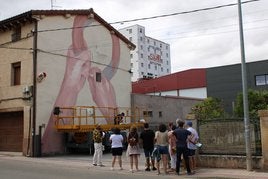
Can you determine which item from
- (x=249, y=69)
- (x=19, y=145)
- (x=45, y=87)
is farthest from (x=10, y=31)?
(x=249, y=69)

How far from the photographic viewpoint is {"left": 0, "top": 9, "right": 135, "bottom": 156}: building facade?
76.8ft

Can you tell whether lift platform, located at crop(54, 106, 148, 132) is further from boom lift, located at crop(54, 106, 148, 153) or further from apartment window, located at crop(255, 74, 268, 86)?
apartment window, located at crop(255, 74, 268, 86)

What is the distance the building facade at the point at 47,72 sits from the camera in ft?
76.8

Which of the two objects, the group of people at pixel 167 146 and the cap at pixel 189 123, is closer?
the group of people at pixel 167 146

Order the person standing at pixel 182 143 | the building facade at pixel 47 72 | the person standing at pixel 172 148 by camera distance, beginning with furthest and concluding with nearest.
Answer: the building facade at pixel 47 72 → the person standing at pixel 172 148 → the person standing at pixel 182 143

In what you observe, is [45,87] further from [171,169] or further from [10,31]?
[171,169]

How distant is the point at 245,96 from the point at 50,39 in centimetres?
1442

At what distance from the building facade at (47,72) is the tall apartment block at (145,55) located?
7023 cm

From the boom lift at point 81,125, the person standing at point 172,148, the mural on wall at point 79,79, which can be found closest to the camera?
the person standing at point 172,148

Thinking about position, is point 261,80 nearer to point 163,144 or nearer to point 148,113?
point 148,113

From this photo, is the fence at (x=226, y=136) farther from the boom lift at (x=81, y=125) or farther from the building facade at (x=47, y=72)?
the building facade at (x=47, y=72)

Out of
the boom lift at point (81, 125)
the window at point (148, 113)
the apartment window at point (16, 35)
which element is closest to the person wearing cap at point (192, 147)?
the boom lift at point (81, 125)

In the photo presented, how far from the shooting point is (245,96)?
1422cm

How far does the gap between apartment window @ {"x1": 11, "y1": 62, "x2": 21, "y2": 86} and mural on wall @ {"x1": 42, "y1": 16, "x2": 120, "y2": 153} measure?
9.59ft
